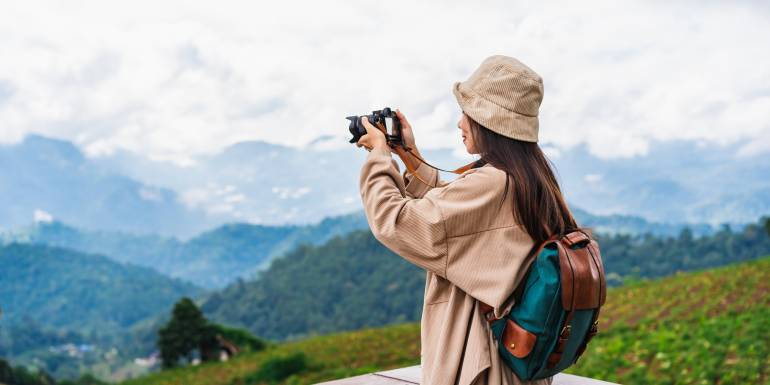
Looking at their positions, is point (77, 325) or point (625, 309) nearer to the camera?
point (625, 309)

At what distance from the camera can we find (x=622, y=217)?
111 metres

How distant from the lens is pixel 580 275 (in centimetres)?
200

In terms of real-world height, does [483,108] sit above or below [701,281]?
above

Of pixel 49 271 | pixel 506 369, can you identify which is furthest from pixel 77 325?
pixel 506 369

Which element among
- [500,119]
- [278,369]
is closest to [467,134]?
[500,119]

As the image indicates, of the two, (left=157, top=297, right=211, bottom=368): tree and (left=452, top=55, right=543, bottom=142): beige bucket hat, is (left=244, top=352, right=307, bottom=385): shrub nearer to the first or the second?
(left=157, top=297, right=211, bottom=368): tree

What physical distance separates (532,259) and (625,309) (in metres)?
10.8

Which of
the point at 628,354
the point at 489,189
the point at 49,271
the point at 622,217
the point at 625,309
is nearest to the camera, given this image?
the point at 489,189

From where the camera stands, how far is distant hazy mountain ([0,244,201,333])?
→ 296ft

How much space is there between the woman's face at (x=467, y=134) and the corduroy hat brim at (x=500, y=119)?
0.04 meters

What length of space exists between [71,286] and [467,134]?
10325cm

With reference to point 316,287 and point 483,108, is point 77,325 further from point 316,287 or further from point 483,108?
point 483,108

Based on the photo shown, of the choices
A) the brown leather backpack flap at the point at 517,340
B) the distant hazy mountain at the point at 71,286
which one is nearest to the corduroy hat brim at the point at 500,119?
the brown leather backpack flap at the point at 517,340

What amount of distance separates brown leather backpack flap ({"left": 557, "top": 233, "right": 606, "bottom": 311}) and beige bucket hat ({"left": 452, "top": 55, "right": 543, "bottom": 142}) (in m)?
0.34
